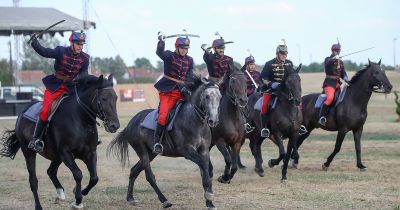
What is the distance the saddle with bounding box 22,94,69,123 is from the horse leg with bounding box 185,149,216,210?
2.37 m

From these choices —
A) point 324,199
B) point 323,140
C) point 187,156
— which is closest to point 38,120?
point 187,156

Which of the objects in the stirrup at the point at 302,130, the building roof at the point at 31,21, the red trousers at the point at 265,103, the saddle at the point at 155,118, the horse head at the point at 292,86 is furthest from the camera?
the building roof at the point at 31,21

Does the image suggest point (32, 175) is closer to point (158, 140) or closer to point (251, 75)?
point (158, 140)

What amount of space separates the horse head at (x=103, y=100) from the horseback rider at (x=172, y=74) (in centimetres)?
108

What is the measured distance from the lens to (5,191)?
14.6 meters

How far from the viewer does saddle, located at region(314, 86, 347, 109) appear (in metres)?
18.3

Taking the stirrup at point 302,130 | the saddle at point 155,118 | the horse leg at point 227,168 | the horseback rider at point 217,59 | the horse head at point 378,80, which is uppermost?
the horseback rider at point 217,59

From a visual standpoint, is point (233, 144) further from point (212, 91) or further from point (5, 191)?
point (5, 191)

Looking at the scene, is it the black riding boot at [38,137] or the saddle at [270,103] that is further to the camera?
the saddle at [270,103]

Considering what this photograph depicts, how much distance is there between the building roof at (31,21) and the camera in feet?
159

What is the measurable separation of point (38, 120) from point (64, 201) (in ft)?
5.53

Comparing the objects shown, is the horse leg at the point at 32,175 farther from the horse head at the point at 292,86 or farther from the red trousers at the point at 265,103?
the red trousers at the point at 265,103

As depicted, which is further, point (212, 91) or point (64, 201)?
point (64, 201)

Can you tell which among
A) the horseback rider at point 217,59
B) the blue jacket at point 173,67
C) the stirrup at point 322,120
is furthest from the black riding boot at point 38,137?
the stirrup at point 322,120
